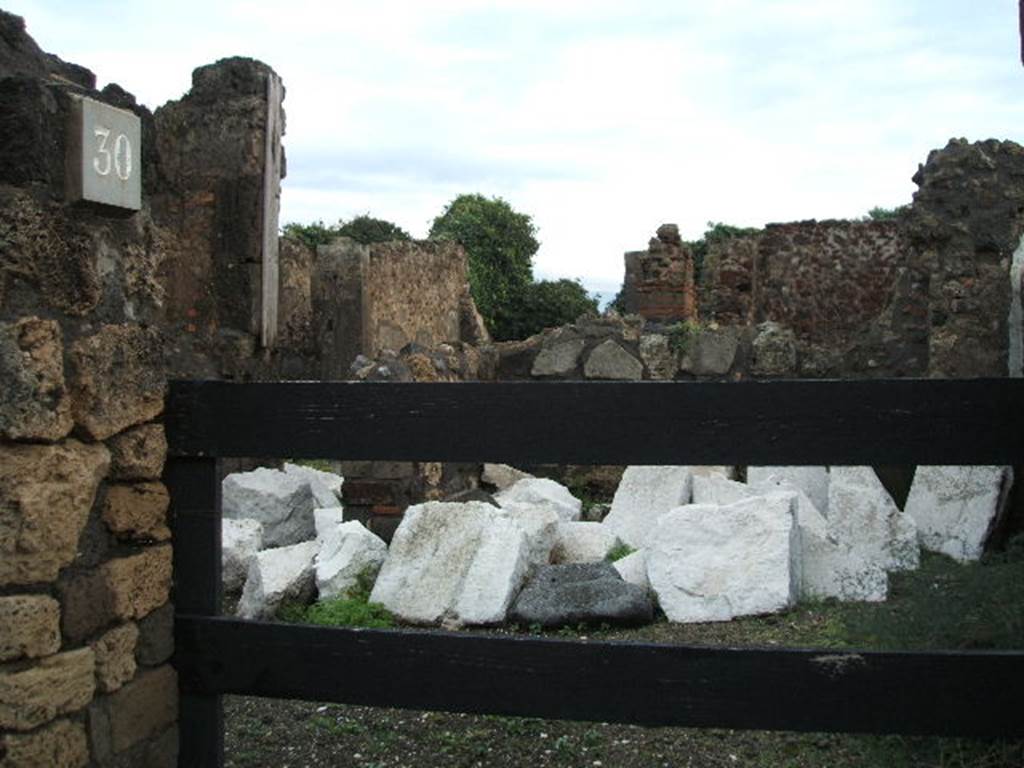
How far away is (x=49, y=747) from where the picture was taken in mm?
2408

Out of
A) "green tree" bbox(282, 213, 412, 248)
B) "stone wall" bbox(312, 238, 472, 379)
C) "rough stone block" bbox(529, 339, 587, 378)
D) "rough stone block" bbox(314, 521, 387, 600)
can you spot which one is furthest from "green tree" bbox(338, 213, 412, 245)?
"rough stone block" bbox(314, 521, 387, 600)

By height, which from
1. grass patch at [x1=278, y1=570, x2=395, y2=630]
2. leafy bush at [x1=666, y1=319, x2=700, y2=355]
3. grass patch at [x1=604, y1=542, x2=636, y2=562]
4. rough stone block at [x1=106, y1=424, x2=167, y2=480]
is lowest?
grass patch at [x1=278, y1=570, x2=395, y2=630]

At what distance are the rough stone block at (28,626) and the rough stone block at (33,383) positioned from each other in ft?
1.13

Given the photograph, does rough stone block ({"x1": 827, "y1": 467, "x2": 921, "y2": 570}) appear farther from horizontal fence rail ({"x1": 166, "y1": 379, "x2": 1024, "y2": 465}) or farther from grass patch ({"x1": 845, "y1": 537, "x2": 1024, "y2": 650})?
horizontal fence rail ({"x1": 166, "y1": 379, "x2": 1024, "y2": 465})

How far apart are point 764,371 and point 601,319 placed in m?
1.51

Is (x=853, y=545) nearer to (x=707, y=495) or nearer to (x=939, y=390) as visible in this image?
(x=707, y=495)

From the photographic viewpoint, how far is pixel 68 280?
259 centimetres

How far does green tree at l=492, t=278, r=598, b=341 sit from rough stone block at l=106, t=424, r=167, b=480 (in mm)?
22705

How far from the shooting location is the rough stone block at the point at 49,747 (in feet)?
7.64

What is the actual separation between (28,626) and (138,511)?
417mm

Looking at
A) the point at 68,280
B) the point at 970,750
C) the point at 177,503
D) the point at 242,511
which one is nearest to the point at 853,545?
the point at 970,750

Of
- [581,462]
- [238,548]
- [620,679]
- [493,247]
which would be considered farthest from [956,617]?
[493,247]

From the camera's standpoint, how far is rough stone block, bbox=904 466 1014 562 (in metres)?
6.10

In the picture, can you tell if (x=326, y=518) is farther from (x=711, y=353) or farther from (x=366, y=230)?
(x=366, y=230)
